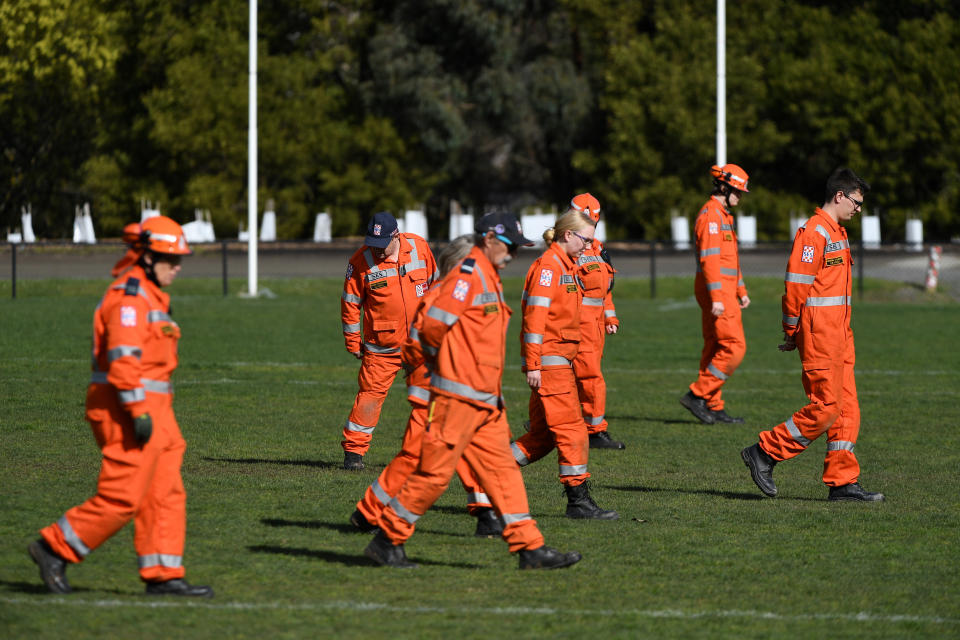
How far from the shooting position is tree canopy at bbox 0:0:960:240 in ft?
167

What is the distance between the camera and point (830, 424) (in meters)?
9.48

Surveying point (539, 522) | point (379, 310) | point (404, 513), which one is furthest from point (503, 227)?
point (379, 310)

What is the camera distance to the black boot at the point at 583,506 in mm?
8992

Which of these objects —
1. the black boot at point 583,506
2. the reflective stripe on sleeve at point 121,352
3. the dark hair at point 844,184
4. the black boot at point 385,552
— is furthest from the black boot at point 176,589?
the dark hair at point 844,184

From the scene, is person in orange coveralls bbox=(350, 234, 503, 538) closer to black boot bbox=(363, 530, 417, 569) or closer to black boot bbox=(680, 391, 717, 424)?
black boot bbox=(363, 530, 417, 569)

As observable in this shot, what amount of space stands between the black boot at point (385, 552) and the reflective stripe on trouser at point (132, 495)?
1.15m

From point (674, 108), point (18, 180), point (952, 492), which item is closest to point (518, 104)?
point (674, 108)

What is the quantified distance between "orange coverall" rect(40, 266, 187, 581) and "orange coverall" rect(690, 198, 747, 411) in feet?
25.4

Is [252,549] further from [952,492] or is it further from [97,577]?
[952,492]

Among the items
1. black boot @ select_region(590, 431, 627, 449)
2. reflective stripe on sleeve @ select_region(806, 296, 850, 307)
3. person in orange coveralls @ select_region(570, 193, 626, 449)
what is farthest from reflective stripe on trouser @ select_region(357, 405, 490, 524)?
black boot @ select_region(590, 431, 627, 449)

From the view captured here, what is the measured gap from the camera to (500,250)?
749 centimetres

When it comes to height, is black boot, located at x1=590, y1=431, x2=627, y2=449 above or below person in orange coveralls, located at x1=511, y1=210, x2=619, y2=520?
below

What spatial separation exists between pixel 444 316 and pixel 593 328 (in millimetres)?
4675

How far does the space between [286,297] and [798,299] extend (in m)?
24.0
